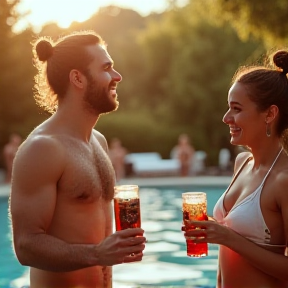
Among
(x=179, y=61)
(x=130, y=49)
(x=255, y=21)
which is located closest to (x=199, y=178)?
(x=255, y=21)

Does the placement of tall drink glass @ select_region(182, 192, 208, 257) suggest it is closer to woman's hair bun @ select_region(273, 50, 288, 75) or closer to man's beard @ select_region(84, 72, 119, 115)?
man's beard @ select_region(84, 72, 119, 115)

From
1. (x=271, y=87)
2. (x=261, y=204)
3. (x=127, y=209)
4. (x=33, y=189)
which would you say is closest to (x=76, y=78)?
(x=33, y=189)

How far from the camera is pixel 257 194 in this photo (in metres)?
3.46

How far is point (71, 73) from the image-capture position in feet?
11.2

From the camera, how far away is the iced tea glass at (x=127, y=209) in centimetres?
303

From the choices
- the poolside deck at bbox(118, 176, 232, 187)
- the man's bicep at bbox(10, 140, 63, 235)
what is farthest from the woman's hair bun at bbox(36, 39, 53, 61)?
the poolside deck at bbox(118, 176, 232, 187)

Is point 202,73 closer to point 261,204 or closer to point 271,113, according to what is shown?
point 271,113

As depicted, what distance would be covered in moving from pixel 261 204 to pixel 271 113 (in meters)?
0.53

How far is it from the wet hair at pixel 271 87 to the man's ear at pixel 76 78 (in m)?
0.90

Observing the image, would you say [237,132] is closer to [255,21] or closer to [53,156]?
[53,156]

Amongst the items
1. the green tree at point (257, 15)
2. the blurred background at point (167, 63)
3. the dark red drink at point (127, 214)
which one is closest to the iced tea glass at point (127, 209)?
the dark red drink at point (127, 214)

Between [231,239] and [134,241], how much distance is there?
60 centimetres

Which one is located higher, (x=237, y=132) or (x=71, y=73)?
(x=71, y=73)

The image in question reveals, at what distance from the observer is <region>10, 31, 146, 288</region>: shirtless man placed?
3.06 metres
